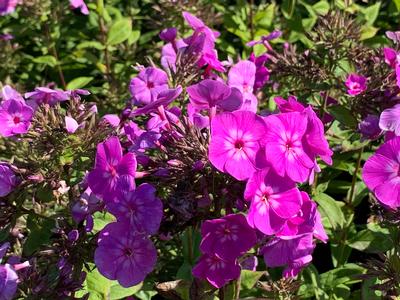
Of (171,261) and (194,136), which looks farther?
(171,261)

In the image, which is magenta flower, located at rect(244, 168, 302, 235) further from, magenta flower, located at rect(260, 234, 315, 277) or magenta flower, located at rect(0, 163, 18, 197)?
magenta flower, located at rect(0, 163, 18, 197)

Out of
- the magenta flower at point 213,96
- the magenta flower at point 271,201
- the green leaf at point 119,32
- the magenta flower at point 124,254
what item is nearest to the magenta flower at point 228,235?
the magenta flower at point 271,201

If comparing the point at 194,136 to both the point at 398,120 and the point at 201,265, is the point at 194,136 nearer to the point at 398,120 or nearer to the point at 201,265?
the point at 201,265

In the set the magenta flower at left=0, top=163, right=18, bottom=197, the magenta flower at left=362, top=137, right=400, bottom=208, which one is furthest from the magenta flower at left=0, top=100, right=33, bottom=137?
the magenta flower at left=362, top=137, right=400, bottom=208

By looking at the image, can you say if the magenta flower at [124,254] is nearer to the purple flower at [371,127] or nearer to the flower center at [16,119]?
the flower center at [16,119]

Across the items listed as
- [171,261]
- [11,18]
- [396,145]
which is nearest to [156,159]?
[396,145]

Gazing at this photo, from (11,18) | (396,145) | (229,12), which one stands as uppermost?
(396,145)
